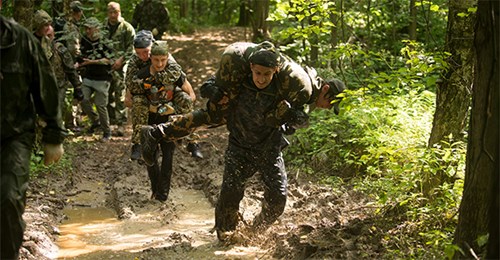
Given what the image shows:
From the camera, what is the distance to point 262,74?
6.36 m

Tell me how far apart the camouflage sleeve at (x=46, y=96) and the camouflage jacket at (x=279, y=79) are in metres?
2.15

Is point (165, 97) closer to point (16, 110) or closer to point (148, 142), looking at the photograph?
point (148, 142)

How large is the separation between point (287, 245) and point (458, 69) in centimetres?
251

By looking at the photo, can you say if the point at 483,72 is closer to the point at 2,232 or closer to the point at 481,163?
the point at 481,163

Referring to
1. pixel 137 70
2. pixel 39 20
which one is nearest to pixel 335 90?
pixel 137 70

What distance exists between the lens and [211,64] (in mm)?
17609

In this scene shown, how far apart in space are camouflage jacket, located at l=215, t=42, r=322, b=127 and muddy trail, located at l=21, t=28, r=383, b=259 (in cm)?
132

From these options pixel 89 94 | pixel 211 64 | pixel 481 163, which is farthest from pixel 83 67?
Result: pixel 481 163

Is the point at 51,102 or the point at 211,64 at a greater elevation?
the point at 51,102

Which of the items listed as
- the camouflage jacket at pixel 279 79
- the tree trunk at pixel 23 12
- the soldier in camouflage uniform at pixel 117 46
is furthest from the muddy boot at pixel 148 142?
the soldier in camouflage uniform at pixel 117 46

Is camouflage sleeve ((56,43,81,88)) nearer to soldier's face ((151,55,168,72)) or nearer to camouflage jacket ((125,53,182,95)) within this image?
camouflage jacket ((125,53,182,95))

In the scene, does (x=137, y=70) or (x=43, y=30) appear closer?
(x=137, y=70)

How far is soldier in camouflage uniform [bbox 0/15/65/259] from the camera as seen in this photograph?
438 centimetres

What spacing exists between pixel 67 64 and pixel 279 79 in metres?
6.05
